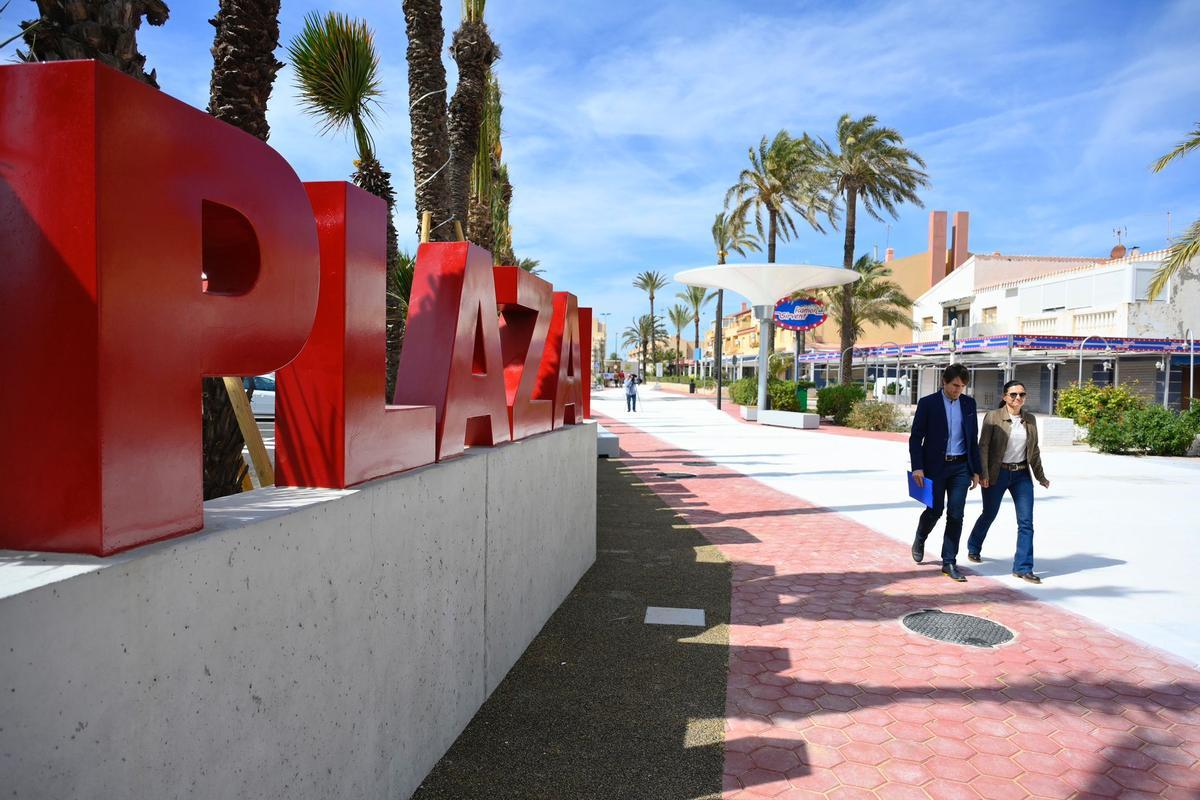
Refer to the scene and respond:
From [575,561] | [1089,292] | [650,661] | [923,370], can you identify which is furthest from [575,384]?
[923,370]

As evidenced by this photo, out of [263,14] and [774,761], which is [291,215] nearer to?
[774,761]

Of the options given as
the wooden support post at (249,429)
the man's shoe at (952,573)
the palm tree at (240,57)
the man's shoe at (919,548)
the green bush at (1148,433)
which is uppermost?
the palm tree at (240,57)

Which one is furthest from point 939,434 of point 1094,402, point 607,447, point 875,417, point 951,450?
point 875,417

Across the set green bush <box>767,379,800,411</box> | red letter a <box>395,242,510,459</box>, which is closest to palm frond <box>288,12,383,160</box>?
red letter a <box>395,242,510,459</box>

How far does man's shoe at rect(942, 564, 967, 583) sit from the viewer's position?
6.75 meters

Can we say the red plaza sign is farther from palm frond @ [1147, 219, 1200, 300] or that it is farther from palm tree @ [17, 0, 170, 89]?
palm frond @ [1147, 219, 1200, 300]

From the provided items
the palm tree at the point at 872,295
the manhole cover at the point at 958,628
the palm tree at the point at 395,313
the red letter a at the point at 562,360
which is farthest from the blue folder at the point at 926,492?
the palm tree at the point at 872,295

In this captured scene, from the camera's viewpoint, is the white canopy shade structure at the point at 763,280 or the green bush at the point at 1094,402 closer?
the green bush at the point at 1094,402

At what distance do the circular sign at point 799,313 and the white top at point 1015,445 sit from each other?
955 inches

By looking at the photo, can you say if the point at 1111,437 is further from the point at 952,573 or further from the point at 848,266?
the point at 848,266

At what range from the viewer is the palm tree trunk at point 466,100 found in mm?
11000

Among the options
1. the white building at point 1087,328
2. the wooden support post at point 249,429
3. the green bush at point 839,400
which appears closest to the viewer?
the wooden support post at point 249,429

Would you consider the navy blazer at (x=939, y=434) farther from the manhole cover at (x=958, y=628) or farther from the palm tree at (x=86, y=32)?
the palm tree at (x=86, y=32)

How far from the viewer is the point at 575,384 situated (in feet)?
23.6
